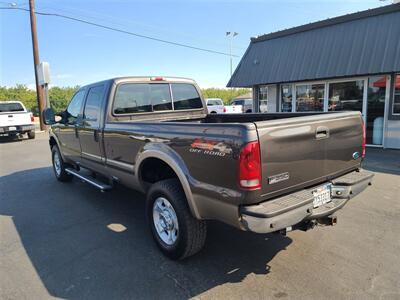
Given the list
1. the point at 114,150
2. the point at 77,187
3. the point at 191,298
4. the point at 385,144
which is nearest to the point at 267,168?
the point at 191,298

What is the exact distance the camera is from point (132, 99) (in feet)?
15.8

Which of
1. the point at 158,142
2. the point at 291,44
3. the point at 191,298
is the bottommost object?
the point at 191,298

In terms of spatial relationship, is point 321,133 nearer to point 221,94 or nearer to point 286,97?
point 286,97

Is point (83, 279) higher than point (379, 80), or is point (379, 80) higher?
point (379, 80)

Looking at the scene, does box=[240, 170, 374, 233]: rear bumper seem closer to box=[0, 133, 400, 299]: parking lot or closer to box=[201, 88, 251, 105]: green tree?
box=[0, 133, 400, 299]: parking lot

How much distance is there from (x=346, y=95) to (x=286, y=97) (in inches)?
101

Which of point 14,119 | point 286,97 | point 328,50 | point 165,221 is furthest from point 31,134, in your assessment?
point 165,221

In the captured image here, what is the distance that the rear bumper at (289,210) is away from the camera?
252 centimetres

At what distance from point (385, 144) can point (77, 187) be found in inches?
368

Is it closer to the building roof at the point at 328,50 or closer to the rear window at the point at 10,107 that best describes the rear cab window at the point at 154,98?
the building roof at the point at 328,50

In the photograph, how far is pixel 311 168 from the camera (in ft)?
9.95

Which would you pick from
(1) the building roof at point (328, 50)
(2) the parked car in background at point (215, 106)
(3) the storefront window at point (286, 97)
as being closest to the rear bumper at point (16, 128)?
(1) the building roof at point (328, 50)

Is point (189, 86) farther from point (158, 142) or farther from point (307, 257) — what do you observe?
point (307, 257)

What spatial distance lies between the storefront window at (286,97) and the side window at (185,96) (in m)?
8.17
